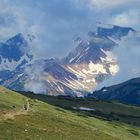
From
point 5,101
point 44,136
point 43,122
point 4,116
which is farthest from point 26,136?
point 5,101

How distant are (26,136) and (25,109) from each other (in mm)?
31957

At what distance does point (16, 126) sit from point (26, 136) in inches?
310

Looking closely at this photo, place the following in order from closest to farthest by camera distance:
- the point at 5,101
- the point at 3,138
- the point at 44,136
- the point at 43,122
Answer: the point at 3,138 → the point at 44,136 → the point at 43,122 → the point at 5,101

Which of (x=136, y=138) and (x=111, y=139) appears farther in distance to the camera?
(x=136, y=138)

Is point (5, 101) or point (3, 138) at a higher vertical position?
point (5, 101)

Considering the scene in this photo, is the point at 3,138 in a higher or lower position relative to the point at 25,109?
lower

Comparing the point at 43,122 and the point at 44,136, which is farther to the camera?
the point at 43,122

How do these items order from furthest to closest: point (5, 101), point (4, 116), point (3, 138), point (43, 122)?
1. point (5, 101)
2. point (43, 122)
3. point (4, 116)
4. point (3, 138)

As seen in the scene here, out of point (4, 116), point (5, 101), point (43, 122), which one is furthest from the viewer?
point (5, 101)

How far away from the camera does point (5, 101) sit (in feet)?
394

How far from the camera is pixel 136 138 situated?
147m

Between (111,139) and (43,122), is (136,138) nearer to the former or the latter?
(111,139)

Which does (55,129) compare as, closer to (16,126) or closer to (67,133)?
(67,133)

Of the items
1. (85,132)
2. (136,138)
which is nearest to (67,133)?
(85,132)
